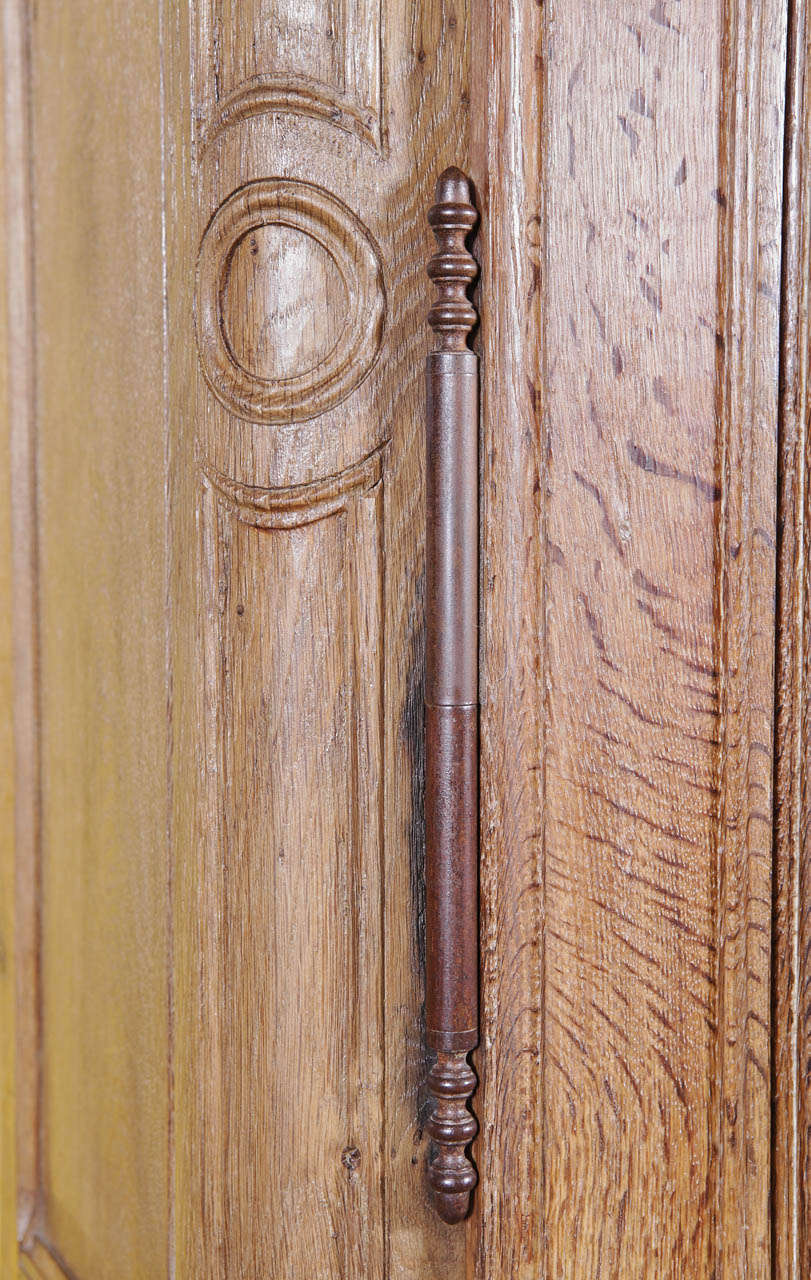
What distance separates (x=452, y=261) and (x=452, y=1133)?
0.50 metres

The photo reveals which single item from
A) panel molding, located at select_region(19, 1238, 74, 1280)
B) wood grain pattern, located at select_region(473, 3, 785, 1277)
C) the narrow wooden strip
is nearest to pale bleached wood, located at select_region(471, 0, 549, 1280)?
wood grain pattern, located at select_region(473, 3, 785, 1277)

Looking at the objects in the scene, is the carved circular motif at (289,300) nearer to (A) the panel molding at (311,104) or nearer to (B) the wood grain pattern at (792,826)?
(A) the panel molding at (311,104)

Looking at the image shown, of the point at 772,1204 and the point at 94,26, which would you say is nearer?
the point at 772,1204

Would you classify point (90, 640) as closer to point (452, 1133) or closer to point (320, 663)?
point (320, 663)

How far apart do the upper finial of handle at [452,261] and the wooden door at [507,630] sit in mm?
14

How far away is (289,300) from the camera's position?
0.63 m

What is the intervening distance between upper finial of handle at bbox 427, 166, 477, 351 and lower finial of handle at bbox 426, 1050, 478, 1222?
0.42 m

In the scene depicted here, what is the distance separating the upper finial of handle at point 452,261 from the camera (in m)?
0.58

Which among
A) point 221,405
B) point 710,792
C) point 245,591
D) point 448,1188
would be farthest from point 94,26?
point 448,1188

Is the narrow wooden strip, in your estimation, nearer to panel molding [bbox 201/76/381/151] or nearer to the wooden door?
the wooden door

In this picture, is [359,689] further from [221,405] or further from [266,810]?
[221,405]

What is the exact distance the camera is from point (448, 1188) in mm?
593

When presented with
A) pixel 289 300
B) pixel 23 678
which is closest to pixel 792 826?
pixel 289 300

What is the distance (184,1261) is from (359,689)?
0.40 metres
